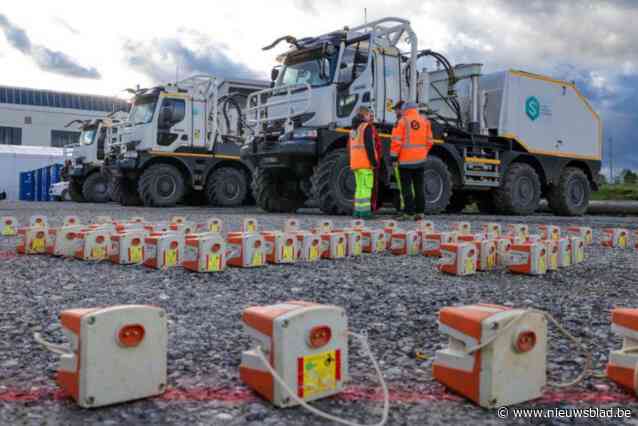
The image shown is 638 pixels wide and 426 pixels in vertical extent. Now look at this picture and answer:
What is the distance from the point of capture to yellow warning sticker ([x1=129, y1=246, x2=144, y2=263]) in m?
5.07

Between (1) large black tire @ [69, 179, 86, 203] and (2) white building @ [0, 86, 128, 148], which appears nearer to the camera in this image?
(1) large black tire @ [69, 179, 86, 203]

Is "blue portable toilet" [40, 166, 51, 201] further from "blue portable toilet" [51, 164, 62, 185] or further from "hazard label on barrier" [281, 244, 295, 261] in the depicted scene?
"hazard label on barrier" [281, 244, 295, 261]

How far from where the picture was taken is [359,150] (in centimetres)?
940

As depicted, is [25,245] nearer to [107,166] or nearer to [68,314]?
[68,314]

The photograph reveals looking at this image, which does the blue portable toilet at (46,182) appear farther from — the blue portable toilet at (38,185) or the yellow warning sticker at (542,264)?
the yellow warning sticker at (542,264)

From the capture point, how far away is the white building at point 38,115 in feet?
161

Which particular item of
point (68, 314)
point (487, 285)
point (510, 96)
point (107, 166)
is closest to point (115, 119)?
point (107, 166)

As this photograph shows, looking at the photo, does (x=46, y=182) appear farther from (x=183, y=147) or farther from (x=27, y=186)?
(x=183, y=147)

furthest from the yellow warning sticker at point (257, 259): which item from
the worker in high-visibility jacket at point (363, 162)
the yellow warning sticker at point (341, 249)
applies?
the worker in high-visibility jacket at point (363, 162)

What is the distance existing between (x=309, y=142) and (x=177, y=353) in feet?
25.8

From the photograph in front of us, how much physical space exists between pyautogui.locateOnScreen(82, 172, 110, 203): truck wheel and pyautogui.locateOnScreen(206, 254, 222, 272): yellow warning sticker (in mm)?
17228

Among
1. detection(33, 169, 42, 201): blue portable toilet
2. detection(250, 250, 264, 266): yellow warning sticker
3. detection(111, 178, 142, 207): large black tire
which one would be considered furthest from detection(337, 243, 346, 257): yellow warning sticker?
detection(33, 169, 42, 201): blue portable toilet

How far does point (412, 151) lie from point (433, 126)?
257 cm

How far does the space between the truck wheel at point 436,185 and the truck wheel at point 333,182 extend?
5.26ft
